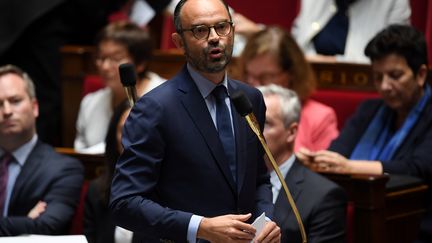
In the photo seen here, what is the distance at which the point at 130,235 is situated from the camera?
1453 mm

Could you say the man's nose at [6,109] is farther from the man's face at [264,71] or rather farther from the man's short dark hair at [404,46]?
the man's short dark hair at [404,46]

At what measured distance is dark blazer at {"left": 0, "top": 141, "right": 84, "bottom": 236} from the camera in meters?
1.49

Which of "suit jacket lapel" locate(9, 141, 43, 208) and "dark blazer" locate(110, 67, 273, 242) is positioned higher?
→ "dark blazer" locate(110, 67, 273, 242)

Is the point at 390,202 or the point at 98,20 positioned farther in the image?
the point at 98,20

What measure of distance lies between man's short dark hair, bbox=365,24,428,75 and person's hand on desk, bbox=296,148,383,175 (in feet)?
0.72

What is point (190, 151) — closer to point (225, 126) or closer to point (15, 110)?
point (225, 126)

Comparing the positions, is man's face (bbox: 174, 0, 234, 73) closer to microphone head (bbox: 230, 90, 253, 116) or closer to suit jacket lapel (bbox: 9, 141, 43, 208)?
microphone head (bbox: 230, 90, 253, 116)

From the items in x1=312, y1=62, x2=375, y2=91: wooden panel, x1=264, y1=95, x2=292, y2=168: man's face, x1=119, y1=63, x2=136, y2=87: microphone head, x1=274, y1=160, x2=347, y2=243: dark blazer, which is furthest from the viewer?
x1=312, y1=62, x2=375, y2=91: wooden panel

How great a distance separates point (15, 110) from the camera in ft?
5.22

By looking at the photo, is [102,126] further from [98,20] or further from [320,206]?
[320,206]

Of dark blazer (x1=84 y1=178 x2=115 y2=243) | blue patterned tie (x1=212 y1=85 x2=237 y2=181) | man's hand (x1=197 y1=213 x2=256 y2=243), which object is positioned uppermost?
blue patterned tie (x1=212 y1=85 x2=237 y2=181)

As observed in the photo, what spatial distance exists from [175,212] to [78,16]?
130cm

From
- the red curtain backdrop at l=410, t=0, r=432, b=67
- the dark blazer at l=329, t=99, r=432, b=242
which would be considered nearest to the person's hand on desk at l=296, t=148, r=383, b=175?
the dark blazer at l=329, t=99, r=432, b=242

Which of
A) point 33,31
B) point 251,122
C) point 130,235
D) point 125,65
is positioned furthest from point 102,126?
point 251,122
